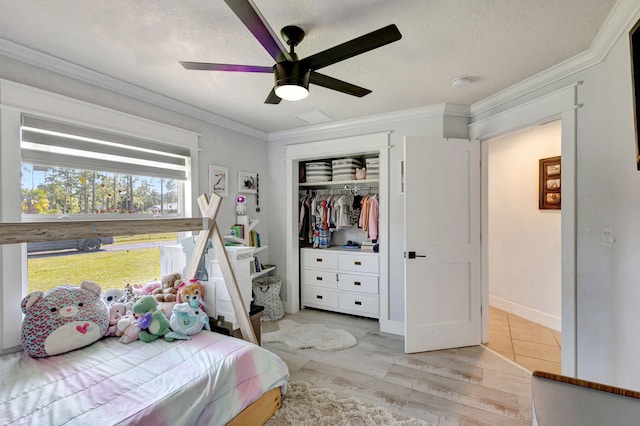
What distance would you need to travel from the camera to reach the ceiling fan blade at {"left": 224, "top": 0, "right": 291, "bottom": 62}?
106 centimetres

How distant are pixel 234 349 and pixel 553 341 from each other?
3.14 meters

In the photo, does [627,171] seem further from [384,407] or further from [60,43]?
[60,43]

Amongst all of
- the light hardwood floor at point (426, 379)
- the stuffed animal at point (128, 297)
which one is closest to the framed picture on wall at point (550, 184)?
the light hardwood floor at point (426, 379)

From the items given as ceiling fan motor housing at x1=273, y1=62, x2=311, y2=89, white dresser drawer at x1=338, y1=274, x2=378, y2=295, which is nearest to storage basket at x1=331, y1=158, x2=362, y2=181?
white dresser drawer at x1=338, y1=274, x2=378, y2=295

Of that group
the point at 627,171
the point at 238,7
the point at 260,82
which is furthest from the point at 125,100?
the point at 627,171

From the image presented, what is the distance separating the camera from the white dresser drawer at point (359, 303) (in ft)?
11.4

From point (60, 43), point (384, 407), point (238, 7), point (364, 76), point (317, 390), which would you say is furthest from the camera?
point (364, 76)

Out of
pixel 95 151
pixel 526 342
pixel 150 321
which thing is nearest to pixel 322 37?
pixel 95 151

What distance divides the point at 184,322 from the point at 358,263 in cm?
212

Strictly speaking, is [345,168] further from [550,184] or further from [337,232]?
[550,184]

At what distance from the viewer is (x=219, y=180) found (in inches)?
128

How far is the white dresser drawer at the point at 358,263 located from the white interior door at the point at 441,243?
777 millimetres

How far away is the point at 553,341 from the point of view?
2.93 metres

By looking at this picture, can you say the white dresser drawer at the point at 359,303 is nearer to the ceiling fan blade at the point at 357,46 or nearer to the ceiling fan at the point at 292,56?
the ceiling fan at the point at 292,56
